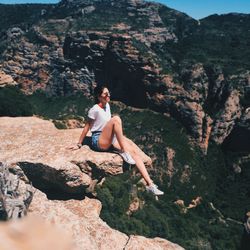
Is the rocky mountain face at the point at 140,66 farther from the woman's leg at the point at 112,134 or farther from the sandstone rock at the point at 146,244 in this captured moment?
the sandstone rock at the point at 146,244

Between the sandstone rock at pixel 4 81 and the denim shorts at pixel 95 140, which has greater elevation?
the denim shorts at pixel 95 140

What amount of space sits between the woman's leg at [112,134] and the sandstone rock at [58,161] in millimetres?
662

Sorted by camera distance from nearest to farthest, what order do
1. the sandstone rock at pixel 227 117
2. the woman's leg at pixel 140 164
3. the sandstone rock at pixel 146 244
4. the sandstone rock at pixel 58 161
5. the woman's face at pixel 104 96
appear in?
the sandstone rock at pixel 146 244 < the woman's leg at pixel 140 164 < the sandstone rock at pixel 58 161 < the woman's face at pixel 104 96 < the sandstone rock at pixel 227 117

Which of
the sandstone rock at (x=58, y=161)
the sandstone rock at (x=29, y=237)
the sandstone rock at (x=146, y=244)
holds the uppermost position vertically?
the sandstone rock at (x=29, y=237)

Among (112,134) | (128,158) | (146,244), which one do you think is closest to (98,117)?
(112,134)

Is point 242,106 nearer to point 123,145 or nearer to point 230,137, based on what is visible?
point 230,137

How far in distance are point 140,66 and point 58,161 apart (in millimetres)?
134641

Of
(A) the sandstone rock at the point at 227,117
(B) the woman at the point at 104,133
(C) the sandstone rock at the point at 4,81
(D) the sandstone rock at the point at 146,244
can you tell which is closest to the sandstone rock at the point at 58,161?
(B) the woman at the point at 104,133

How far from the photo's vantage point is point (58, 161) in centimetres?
1808

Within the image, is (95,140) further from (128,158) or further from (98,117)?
(128,158)

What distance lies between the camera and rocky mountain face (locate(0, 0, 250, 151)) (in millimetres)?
146625

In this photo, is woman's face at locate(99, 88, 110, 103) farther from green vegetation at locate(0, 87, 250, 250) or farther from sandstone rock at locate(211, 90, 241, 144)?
sandstone rock at locate(211, 90, 241, 144)

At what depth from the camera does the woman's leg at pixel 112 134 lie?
55.3ft

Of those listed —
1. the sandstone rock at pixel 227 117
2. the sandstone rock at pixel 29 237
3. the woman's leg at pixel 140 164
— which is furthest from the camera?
the sandstone rock at pixel 227 117
